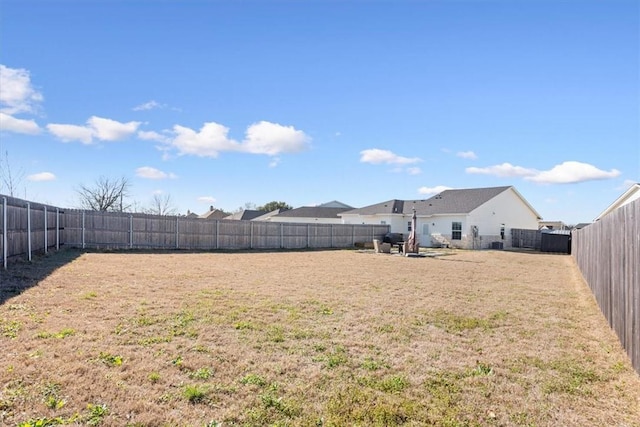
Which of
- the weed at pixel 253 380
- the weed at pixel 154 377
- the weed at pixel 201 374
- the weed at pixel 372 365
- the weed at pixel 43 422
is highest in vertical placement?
the weed at pixel 43 422

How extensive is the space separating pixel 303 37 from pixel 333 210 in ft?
109

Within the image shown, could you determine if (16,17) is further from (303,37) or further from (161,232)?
(161,232)

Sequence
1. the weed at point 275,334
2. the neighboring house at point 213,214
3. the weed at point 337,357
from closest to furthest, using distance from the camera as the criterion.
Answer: the weed at point 337,357
the weed at point 275,334
the neighboring house at point 213,214

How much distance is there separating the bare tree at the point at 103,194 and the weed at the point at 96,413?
125ft

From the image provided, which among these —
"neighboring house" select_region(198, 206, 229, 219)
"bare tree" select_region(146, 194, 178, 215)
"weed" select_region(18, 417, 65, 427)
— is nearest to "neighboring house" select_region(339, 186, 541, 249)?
"weed" select_region(18, 417, 65, 427)

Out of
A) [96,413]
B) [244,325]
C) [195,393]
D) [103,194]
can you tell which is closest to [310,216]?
[103,194]

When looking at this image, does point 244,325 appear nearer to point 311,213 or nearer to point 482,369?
point 482,369

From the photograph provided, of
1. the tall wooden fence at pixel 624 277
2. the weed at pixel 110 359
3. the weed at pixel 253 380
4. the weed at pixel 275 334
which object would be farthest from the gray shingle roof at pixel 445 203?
the weed at pixel 110 359

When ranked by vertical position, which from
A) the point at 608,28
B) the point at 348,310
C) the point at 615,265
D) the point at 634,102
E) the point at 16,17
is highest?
the point at 16,17

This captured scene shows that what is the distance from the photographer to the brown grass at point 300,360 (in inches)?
114

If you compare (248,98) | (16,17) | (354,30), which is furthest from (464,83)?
(16,17)

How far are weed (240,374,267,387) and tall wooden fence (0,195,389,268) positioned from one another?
8.82 metres

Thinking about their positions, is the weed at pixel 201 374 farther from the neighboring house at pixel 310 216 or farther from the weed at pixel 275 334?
the neighboring house at pixel 310 216

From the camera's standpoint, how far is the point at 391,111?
16266mm
